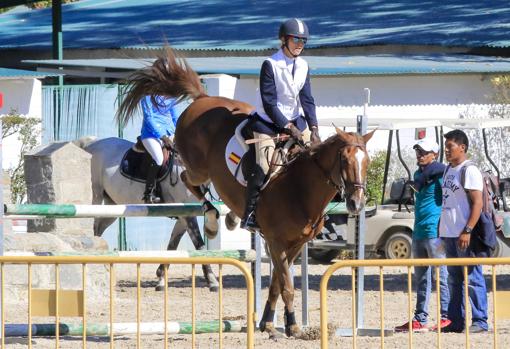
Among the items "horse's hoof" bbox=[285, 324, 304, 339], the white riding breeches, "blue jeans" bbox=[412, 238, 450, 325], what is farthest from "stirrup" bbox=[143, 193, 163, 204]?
"horse's hoof" bbox=[285, 324, 304, 339]

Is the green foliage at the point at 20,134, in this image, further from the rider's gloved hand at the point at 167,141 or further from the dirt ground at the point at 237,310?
the rider's gloved hand at the point at 167,141

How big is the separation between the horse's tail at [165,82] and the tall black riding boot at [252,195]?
184 centimetres

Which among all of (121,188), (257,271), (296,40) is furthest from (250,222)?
(121,188)

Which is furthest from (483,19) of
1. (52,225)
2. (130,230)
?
(52,225)

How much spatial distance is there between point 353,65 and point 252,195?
11213 mm

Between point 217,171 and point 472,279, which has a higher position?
point 217,171

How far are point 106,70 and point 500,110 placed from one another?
7.11 m

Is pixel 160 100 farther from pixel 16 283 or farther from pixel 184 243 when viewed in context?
pixel 184 243

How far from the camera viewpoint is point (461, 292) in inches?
454

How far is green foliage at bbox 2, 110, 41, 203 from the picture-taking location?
20.7 metres

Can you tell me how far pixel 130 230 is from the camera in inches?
826

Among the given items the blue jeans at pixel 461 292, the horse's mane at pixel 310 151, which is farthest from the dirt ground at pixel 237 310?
the horse's mane at pixel 310 151

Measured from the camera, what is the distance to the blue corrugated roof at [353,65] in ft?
68.8

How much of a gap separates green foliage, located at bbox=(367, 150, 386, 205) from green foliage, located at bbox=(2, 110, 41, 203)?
5.54 m
